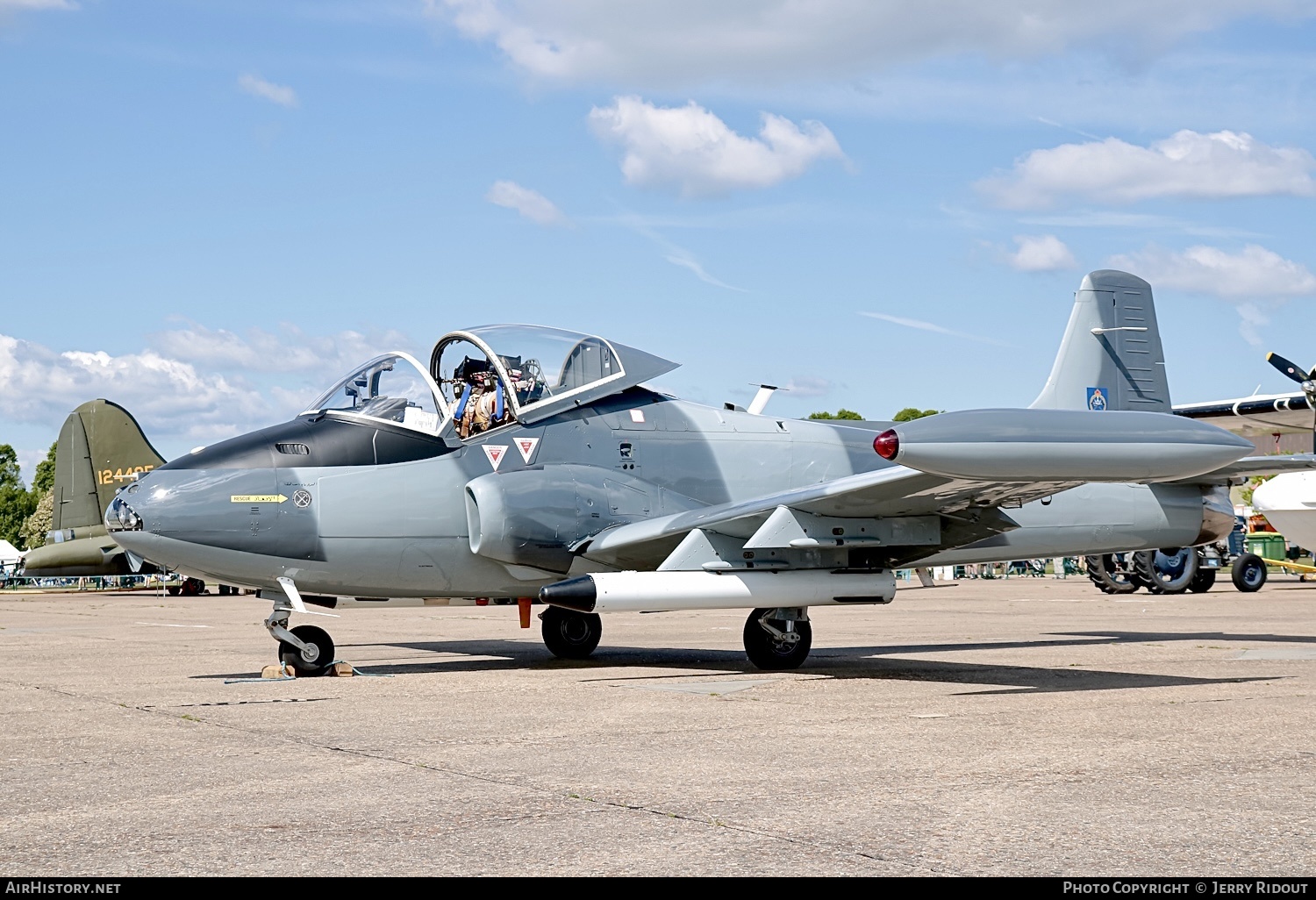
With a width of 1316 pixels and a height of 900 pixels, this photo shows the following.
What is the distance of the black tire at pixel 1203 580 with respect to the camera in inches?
1289

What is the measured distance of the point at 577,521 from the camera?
476 inches

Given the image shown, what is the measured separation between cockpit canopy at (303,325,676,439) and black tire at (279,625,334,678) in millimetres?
2119

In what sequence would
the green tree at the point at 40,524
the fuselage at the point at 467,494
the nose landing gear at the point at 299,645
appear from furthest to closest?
the green tree at the point at 40,524 < the nose landing gear at the point at 299,645 < the fuselage at the point at 467,494

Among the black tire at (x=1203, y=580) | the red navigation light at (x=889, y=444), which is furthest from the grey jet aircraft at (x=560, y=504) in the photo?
the black tire at (x=1203, y=580)

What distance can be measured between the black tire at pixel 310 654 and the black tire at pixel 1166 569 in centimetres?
2499

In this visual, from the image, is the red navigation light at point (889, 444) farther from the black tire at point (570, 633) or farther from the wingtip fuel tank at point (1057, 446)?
the black tire at point (570, 633)

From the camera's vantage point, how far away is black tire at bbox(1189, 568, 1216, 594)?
107ft

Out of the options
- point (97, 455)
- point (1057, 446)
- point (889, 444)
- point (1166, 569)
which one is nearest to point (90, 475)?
point (97, 455)

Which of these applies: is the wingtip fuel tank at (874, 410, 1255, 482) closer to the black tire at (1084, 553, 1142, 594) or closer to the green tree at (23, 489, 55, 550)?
the black tire at (1084, 553, 1142, 594)

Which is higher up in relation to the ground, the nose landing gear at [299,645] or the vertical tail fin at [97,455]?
the vertical tail fin at [97,455]

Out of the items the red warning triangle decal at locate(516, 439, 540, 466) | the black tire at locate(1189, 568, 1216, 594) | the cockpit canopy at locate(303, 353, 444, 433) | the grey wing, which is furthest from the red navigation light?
the black tire at locate(1189, 568, 1216, 594)

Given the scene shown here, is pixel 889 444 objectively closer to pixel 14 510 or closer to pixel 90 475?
pixel 90 475

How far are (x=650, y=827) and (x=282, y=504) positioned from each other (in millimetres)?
7185
